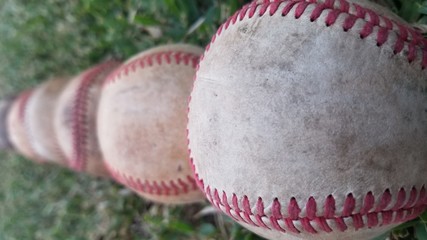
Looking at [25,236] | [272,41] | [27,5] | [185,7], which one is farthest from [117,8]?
[272,41]

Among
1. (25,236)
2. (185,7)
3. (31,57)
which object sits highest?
(185,7)

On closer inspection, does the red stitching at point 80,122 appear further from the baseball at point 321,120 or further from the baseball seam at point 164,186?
the baseball at point 321,120

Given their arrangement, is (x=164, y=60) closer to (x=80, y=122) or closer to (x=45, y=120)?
(x=80, y=122)

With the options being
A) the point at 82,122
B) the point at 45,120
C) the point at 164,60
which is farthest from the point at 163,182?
the point at 45,120

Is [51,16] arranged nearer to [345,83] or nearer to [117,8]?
[117,8]

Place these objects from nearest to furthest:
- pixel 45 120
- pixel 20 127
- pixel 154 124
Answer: pixel 154 124, pixel 45 120, pixel 20 127

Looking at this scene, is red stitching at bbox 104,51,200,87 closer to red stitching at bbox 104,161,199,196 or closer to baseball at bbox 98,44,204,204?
baseball at bbox 98,44,204,204

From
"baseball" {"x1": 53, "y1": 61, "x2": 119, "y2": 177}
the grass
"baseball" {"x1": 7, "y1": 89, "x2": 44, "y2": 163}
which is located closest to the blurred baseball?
"baseball" {"x1": 7, "y1": 89, "x2": 44, "y2": 163}
